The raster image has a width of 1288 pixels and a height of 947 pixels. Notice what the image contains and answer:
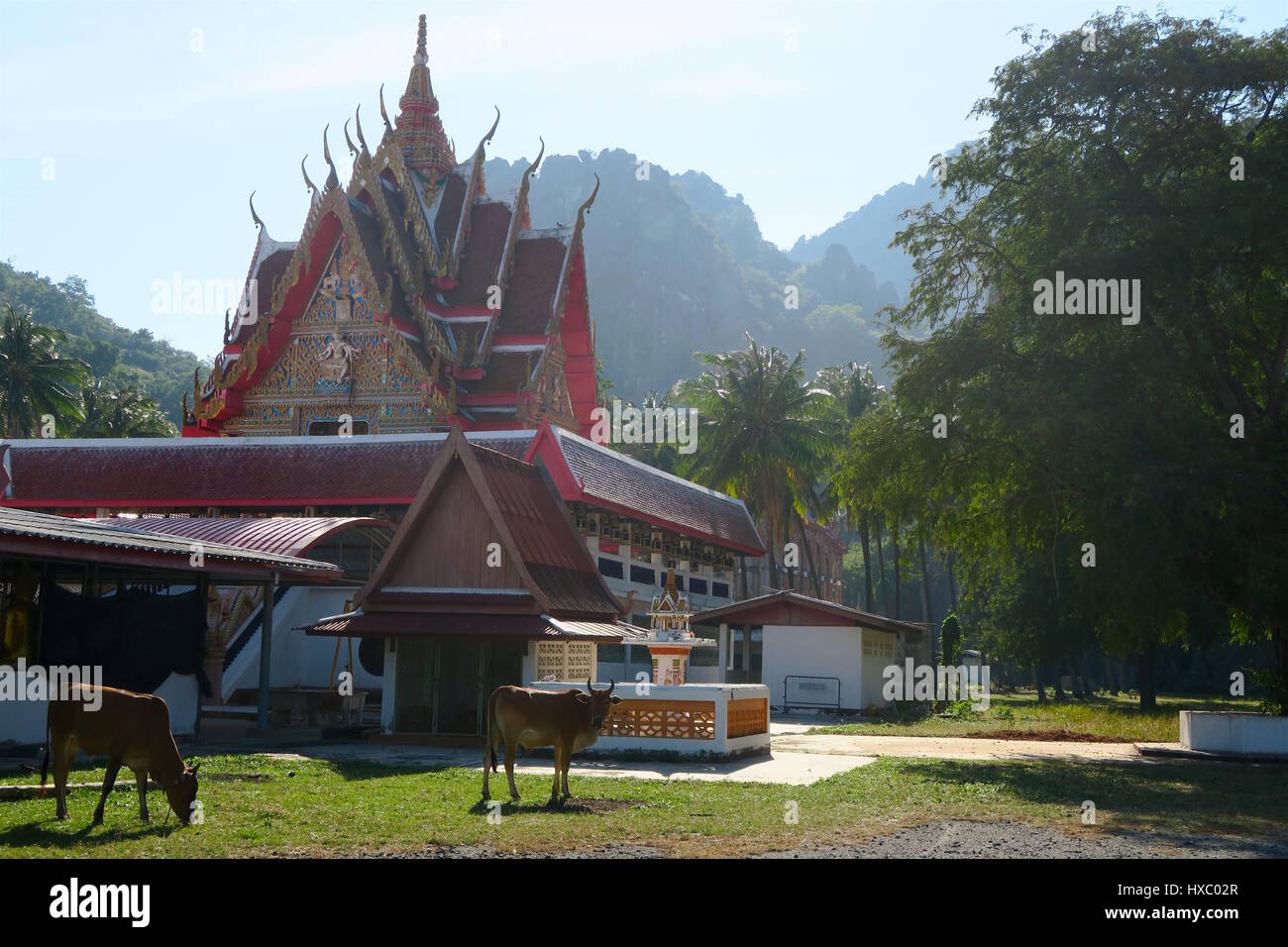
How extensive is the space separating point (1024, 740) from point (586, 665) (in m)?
10.3

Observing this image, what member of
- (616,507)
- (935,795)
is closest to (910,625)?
(616,507)

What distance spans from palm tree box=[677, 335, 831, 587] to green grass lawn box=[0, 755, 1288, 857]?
124 feet

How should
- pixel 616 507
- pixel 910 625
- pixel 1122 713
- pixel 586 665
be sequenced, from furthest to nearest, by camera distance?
pixel 910 625, pixel 1122 713, pixel 616 507, pixel 586 665

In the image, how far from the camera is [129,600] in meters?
20.3

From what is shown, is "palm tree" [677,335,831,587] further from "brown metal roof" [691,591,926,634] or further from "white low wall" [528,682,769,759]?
"white low wall" [528,682,769,759]

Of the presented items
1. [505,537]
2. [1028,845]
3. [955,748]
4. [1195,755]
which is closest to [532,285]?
[505,537]

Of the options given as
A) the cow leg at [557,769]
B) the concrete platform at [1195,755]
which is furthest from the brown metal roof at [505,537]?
the concrete platform at [1195,755]

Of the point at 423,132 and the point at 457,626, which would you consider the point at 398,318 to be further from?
the point at 457,626

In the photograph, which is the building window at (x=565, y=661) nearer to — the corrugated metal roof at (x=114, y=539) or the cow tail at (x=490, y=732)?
the corrugated metal roof at (x=114, y=539)

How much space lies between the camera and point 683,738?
20.9 metres

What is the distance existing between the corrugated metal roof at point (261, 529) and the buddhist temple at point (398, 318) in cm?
1282

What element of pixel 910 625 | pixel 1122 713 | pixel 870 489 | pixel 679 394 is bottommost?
pixel 1122 713

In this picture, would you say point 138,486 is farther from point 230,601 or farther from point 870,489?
point 870,489

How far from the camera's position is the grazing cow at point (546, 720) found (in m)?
14.1
